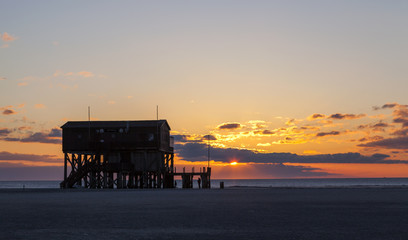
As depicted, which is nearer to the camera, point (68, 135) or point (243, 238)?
point (243, 238)

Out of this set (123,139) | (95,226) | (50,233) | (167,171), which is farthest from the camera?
(167,171)

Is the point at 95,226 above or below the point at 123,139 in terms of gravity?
below

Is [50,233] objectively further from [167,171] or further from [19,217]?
[167,171]

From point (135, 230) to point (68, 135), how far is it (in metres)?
65.7

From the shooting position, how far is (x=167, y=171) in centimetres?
8962

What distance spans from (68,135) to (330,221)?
65275 millimetres

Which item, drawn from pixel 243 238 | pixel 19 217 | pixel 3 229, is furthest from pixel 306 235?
pixel 19 217

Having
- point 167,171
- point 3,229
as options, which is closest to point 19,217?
point 3,229

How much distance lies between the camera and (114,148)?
8375 centimetres

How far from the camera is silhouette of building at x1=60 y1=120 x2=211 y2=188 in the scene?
3270 inches

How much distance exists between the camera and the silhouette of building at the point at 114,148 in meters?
83.1

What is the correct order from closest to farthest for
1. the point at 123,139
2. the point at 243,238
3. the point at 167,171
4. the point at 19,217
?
1. the point at 243,238
2. the point at 19,217
3. the point at 123,139
4. the point at 167,171

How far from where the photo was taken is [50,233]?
2045 cm

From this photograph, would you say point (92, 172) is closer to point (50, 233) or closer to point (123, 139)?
point (123, 139)
